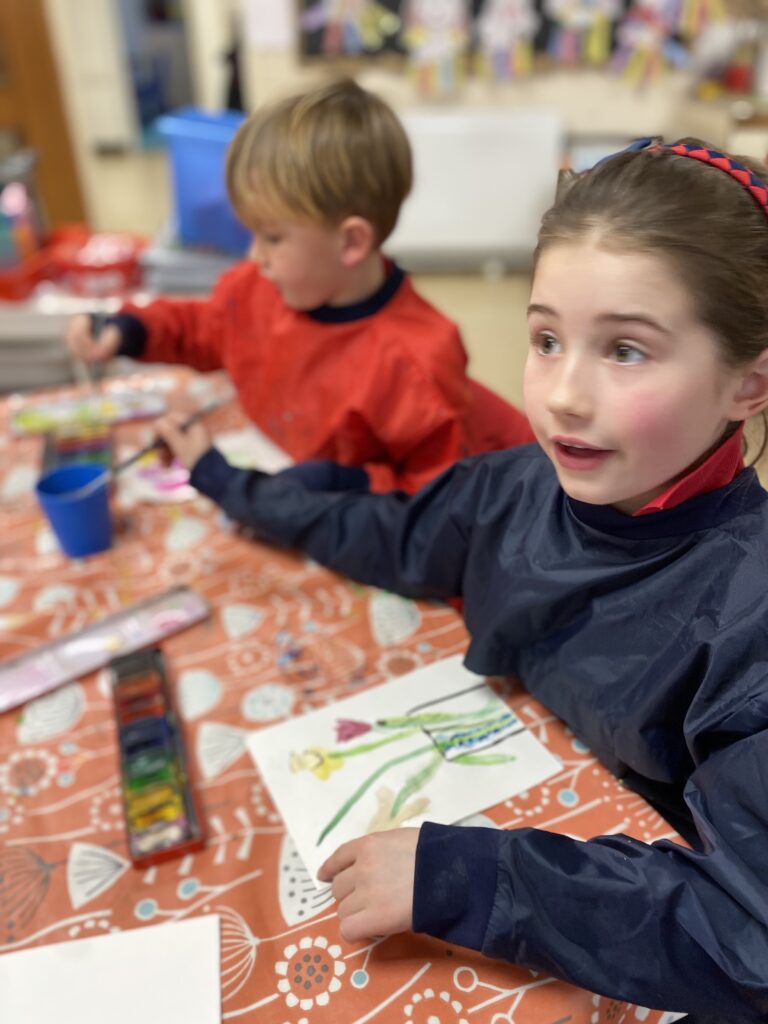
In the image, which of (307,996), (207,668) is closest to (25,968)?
(307,996)

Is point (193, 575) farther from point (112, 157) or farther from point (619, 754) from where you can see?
point (112, 157)

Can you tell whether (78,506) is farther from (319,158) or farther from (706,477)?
(706,477)

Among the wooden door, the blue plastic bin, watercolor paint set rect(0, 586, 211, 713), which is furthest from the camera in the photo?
the wooden door

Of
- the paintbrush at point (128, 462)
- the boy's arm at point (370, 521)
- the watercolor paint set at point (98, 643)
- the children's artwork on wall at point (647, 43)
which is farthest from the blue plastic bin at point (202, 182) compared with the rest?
the children's artwork on wall at point (647, 43)

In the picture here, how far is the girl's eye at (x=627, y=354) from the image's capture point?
0.58 meters

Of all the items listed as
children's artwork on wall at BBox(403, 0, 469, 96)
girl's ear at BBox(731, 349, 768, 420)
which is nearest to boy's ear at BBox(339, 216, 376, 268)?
girl's ear at BBox(731, 349, 768, 420)

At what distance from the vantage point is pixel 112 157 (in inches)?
143

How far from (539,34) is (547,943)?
291cm

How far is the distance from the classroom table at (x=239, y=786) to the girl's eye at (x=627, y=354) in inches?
14.5

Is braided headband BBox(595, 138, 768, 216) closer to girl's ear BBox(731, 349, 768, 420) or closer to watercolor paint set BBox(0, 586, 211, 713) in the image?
girl's ear BBox(731, 349, 768, 420)

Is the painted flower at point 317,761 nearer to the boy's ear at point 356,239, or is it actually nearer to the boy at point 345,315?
the boy at point 345,315

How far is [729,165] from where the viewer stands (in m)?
0.59

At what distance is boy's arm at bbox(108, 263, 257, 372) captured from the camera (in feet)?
4.33

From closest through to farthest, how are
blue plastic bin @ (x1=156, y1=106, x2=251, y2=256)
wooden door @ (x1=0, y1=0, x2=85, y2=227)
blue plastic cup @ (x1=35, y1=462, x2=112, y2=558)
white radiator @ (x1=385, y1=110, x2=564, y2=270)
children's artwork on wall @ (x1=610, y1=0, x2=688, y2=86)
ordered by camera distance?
blue plastic cup @ (x1=35, y1=462, x2=112, y2=558) < blue plastic bin @ (x1=156, y1=106, x2=251, y2=256) < children's artwork on wall @ (x1=610, y1=0, x2=688, y2=86) < white radiator @ (x1=385, y1=110, x2=564, y2=270) < wooden door @ (x1=0, y1=0, x2=85, y2=227)
